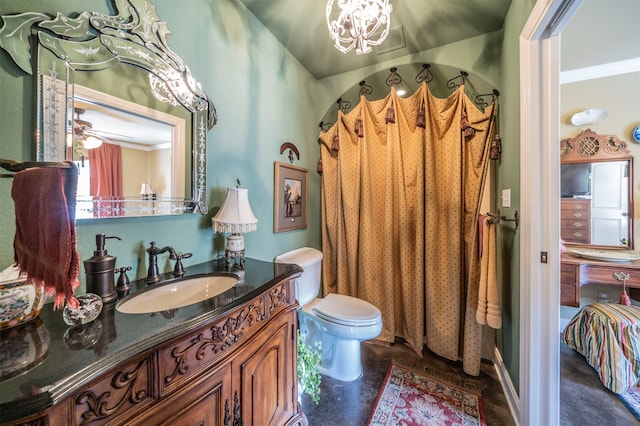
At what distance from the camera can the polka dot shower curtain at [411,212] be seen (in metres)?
1.86

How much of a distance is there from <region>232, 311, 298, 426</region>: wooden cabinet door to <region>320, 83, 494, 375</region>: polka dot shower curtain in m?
1.21

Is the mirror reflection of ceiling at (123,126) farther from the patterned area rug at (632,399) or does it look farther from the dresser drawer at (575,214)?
the dresser drawer at (575,214)

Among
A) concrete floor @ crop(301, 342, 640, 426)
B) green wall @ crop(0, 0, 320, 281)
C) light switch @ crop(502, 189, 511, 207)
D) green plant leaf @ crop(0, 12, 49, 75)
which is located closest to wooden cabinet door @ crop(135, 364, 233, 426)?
green wall @ crop(0, 0, 320, 281)

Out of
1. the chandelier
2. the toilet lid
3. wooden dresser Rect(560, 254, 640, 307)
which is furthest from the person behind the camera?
wooden dresser Rect(560, 254, 640, 307)

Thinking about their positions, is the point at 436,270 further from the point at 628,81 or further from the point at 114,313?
the point at 628,81

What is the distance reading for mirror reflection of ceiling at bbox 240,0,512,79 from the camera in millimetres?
1522

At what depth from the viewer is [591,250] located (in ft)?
6.92

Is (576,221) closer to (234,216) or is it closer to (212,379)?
→ (234,216)

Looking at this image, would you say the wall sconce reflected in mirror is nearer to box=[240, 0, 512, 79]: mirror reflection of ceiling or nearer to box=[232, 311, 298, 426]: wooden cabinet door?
box=[232, 311, 298, 426]: wooden cabinet door

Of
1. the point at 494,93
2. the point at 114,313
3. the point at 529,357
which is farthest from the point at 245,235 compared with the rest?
the point at 494,93

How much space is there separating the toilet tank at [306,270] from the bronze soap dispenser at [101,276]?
109 cm

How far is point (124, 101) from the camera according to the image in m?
1.02

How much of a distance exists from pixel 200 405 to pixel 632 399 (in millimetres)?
2528

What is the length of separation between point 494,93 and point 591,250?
174 cm
